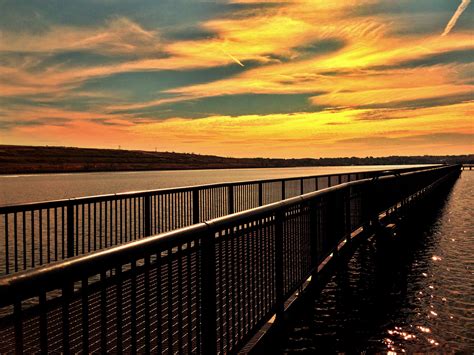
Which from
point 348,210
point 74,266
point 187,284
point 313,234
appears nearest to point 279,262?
point 313,234

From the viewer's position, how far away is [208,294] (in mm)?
3900

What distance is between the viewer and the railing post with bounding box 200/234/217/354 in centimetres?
384

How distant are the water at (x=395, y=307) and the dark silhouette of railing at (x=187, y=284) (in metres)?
0.53

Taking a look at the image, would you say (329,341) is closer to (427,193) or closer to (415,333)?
(415,333)

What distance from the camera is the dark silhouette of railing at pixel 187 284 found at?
238 cm

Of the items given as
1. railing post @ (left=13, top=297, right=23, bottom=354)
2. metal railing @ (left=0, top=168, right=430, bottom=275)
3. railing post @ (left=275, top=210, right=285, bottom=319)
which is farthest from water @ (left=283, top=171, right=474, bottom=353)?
railing post @ (left=13, top=297, right=23, bottom=354)

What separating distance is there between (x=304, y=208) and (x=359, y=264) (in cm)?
354

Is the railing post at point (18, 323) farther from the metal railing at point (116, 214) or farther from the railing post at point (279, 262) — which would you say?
the metal railing at point (116, 214)

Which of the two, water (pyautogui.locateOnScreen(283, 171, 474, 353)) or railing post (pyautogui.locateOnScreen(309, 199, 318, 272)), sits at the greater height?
railing post (pyautogui.locateOnScreen(309, 199, 318, 272))

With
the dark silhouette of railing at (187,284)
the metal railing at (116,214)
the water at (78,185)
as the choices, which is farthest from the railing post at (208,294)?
the water at (78,185)

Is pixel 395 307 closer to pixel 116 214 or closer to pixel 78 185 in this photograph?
pixel 116 214

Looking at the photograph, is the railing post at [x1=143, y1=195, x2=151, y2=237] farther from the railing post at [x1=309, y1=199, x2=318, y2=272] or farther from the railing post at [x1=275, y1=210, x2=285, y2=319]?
the railing post at [x1=275, y1=210, x2=285, y2=319]

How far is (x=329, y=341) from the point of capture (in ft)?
19.0

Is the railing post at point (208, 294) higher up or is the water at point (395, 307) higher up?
the railing post at point (208, 294)
